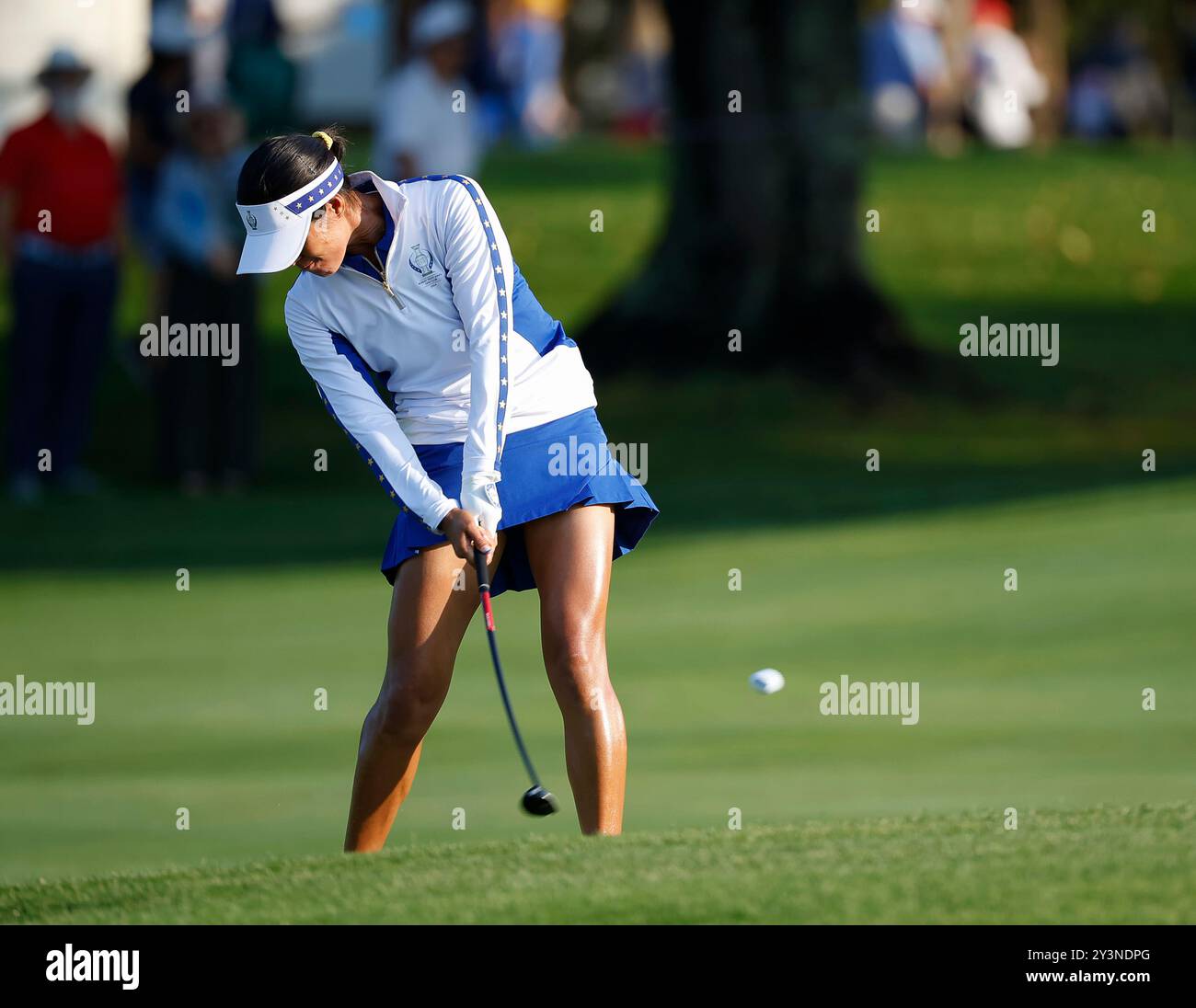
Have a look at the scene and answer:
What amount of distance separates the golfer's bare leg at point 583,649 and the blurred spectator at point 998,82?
99.9ft

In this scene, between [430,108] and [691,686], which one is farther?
[430,108]

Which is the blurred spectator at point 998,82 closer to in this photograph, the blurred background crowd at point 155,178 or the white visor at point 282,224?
the blurred background crowd at point 155,178

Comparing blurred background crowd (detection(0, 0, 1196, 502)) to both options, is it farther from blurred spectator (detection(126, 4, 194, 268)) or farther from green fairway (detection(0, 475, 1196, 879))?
green fairway (detection(0, 475, 1196, 879))

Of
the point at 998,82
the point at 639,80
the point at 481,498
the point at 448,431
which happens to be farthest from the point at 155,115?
the point at 639,80

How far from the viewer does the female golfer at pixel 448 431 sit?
7066mm

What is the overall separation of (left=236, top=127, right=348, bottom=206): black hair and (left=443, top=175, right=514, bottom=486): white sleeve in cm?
40

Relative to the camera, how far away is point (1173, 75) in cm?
Result: 4500

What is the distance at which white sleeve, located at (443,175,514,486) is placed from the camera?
7.06 metres

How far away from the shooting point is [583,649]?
718 centimetres

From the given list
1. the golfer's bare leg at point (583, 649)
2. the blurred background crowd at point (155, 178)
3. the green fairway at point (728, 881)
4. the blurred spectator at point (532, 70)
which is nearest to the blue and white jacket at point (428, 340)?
the golfer's bare leg at point (583, 649)

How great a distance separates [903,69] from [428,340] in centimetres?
3017

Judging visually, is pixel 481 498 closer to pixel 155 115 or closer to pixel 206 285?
pixel 206 285
